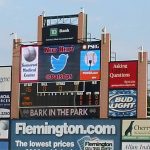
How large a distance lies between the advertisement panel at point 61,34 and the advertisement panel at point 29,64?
1011 mm

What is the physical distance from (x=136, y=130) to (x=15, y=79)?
914 cm

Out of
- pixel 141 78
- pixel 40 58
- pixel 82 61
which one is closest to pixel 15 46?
pixel 40 58

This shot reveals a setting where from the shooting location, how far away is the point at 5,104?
132 ft

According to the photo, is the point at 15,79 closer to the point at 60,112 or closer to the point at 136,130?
the point at 60,112

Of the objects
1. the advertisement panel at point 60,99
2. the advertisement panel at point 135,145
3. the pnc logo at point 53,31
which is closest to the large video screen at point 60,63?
the advertisement panel at point 60,99

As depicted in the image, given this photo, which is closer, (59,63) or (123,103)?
(123,103)

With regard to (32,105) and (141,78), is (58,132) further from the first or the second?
(141,78)

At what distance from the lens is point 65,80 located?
124 feet

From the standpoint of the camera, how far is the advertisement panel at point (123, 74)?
36.9 metres

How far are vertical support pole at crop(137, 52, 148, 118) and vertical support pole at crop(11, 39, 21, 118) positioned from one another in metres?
7.73

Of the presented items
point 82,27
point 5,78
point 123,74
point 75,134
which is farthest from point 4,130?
point 123,74

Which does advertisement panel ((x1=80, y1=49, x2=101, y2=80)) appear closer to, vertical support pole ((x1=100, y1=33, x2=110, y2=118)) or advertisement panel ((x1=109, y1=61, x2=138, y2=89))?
vertical support pole ((x1=100, y1=33, x2=110, y2=118))

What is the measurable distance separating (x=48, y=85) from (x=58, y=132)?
2.99 m

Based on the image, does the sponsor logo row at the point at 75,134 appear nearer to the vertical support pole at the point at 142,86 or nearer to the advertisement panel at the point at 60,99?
the advertisement panel at the point at 60,99
